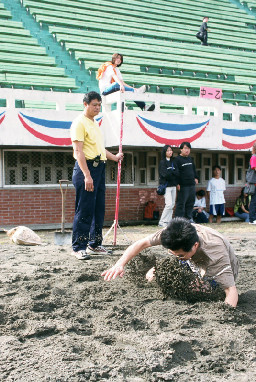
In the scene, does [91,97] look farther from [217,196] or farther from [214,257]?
[217,196]

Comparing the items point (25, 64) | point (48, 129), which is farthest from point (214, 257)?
point (25, 64)

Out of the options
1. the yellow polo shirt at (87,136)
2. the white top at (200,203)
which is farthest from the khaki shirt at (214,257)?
the white top at (200,203)

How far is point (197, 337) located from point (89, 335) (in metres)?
0.78

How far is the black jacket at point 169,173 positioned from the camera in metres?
10.3

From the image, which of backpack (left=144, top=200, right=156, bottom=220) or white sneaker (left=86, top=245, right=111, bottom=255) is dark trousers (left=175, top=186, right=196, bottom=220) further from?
white sneaker (left=86, top=245, right=111, bottom=255)

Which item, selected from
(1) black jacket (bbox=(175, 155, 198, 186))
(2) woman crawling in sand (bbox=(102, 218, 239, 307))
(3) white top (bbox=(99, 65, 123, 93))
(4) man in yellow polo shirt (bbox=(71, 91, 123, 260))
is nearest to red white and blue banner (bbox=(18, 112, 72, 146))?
(3) white top (bbox=(99, 65, 123, 93))

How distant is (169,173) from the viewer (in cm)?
1029

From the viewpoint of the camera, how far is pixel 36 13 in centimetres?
1795

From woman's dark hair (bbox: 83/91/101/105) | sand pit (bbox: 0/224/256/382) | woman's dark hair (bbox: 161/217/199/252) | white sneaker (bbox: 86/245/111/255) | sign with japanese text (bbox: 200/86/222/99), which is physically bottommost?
sand pit (bbox: 0/224/256/382)

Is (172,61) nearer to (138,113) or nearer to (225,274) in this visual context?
(138,113)

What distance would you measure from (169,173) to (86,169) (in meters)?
4.79

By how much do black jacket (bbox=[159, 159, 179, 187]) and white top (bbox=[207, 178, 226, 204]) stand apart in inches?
89.0

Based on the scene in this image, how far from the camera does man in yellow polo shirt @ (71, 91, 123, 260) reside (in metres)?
5.77

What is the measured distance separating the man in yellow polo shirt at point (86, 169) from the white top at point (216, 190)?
687cm
